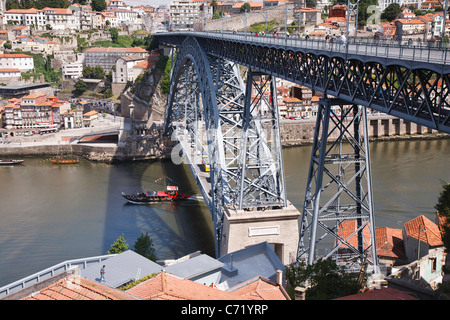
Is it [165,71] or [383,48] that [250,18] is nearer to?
[165,71]

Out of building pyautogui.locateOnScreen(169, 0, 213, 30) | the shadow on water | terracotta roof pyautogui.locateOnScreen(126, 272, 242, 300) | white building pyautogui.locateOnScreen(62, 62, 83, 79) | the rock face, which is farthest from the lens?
building pyautogui.locateOnScreen(169, 0, 213, 30)

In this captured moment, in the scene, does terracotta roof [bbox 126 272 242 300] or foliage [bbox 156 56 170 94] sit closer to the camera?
terracotta roof [bbox 126 272 242 300]

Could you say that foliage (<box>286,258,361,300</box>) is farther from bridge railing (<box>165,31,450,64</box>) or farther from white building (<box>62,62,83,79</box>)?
white building (<box>62,62,83,79</box>)

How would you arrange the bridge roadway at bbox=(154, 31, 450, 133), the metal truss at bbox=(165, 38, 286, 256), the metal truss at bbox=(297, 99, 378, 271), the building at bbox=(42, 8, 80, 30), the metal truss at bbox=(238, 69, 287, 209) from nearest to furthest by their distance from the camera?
the bridge roadway at bbox=(154, 31, 450, 133) → the metal truss at bbox=(297, 99, 378, 271) → the metal truss at bbox=(238, 69, 287, 209) → the metal truss at bbox=(165, 38, 286, 256) → the building at bbox=(42, 8, 80, 30)

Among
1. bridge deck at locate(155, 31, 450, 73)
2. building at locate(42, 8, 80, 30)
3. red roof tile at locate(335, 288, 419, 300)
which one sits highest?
building at locate(42, 8, 80, 30)

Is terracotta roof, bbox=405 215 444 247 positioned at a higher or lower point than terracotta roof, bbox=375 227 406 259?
higher

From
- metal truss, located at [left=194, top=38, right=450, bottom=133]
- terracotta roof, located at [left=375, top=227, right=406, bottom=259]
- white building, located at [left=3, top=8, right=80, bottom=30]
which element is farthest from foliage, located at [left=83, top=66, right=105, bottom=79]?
terracotta roof, located at [left=375, top=227, right=406, bottom=259]
